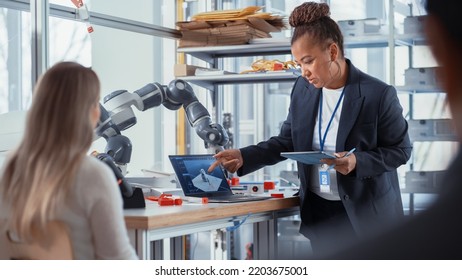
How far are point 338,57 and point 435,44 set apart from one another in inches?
82.1

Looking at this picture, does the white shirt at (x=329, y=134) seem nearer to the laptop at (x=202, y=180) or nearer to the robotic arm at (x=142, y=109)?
the laptop at (x=202, y=180)

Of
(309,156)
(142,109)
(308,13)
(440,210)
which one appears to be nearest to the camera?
(440,210)

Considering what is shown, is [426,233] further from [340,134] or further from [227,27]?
[227,27]

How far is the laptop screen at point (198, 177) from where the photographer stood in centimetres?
244

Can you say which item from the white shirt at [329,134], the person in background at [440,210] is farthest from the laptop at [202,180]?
the person in background at [440,210]

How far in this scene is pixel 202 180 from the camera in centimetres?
250

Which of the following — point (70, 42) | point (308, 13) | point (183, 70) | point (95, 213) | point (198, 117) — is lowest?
point (95, 213)

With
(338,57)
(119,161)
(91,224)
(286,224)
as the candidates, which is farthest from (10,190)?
(286,224)

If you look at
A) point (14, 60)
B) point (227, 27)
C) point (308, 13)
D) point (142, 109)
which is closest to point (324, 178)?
point (308, 13)

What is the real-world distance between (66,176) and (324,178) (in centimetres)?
112

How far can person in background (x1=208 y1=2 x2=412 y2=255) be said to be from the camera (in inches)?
93.0

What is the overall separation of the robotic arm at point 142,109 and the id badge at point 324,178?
0.56m

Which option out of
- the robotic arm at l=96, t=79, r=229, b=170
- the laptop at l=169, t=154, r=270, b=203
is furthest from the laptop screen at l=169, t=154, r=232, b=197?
the robotic arm at l=96, t=79, r=229, b=170
